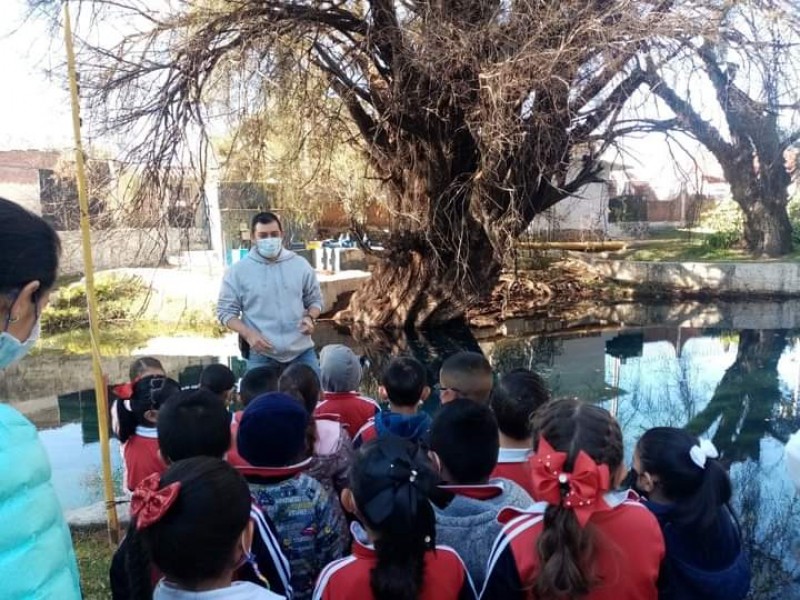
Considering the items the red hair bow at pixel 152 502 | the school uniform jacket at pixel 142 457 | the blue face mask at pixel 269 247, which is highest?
the blue face mask at pixel 269 247

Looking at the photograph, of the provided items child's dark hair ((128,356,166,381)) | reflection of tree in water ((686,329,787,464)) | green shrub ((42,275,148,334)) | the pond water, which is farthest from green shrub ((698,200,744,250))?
child's dark hair ((128,356,166,381))

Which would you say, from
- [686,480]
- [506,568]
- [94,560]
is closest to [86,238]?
[94,560]

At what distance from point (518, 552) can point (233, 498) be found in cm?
64

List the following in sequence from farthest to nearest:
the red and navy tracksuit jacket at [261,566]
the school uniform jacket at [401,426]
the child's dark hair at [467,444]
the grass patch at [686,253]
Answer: the grass patch at [686,253]
the school uniform jacket at [401,426]
the child's dark hair at [467,444]
the red and navy tracksuit jacket at [261,566]

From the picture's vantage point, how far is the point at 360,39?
8156 mm

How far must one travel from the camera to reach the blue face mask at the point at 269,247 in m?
3.69

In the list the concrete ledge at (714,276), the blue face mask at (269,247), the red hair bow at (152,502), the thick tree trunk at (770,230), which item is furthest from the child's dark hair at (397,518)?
the thick tree trunk at (770,230)

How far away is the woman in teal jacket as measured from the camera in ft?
3.28

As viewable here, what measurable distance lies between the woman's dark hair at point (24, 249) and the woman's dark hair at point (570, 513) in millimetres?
1112

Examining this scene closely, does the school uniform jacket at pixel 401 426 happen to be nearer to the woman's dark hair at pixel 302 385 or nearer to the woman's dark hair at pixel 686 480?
the woman's dark hair at pixel 302 385

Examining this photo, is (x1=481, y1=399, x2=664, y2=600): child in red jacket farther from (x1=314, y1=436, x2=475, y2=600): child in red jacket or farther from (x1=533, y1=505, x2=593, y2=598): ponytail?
(x1=314, y1=436, x2=475, y2=600): child in red jacket

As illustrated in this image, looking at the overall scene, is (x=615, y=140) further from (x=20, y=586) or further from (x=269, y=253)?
(x=20, y=586)

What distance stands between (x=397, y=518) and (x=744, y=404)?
17.7 ft

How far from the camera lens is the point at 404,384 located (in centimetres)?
261
